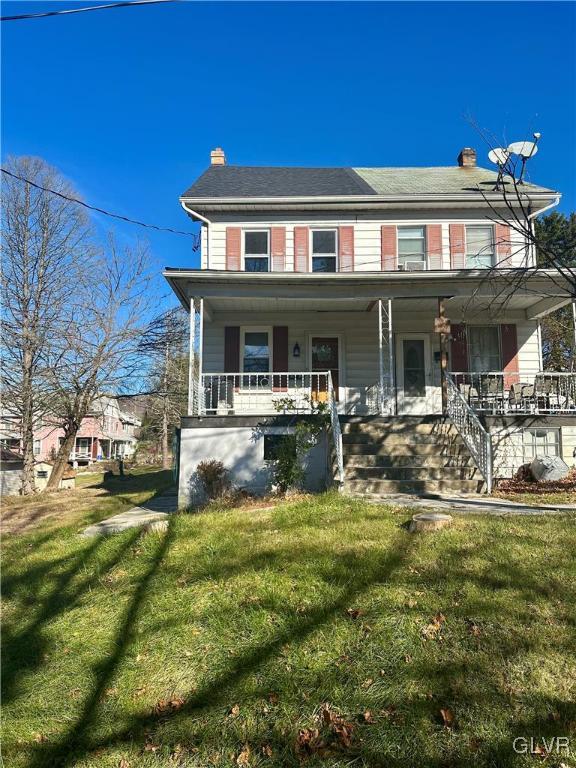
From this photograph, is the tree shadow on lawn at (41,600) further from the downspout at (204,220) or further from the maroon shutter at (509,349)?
the maroon shutter at (509,349)

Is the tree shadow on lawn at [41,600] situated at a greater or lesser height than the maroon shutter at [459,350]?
lesser

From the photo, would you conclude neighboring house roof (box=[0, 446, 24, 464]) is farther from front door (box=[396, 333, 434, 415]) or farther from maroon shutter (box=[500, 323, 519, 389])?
maroon shutter (box=[500, 323, 519, 389])

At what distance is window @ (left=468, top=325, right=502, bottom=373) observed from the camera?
12.8 metres

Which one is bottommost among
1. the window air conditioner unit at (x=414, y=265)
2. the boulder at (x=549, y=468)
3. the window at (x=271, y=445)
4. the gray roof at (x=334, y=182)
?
the boulder at (x=549, y=468)

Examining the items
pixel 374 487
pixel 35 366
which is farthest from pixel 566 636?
pixel 35 366

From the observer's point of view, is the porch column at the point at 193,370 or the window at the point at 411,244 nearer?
the porch column at the point at 193,370

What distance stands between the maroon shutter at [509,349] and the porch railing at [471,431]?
3176 millimetres

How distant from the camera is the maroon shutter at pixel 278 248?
1287cm

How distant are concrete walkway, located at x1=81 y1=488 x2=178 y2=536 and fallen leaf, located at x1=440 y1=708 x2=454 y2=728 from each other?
4242 mm

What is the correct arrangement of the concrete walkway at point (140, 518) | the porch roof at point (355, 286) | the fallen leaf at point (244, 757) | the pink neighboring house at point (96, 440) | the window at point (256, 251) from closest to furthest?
the fallen leaf at point (244, 757), the concrete walkway at point (140, 518), the porch roof at point (355, 286), the window at point (256, 251), the pink neighboring house at point (96, 440)

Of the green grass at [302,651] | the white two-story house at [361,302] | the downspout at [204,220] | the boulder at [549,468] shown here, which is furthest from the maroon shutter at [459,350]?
the green grass at [302,651]

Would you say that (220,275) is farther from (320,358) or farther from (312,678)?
(312,678)

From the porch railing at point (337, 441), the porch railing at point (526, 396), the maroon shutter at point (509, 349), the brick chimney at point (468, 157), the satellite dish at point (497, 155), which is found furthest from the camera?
the brick chimney at point (468, 157)

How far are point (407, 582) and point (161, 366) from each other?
62.6 feet
